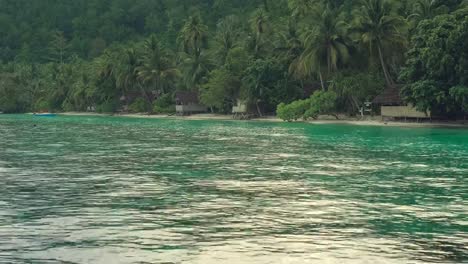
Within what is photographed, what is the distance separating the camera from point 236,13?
6934 inches

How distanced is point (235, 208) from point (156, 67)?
101m

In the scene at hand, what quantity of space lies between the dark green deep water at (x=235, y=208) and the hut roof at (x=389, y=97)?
3519 cm

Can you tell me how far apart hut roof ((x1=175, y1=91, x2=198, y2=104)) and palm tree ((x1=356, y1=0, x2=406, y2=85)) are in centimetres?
4566

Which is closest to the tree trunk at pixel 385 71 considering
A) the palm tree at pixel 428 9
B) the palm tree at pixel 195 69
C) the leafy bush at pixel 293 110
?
the palm tree at pixel 428 9

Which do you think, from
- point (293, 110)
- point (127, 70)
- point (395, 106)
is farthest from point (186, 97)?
point (395, 106)

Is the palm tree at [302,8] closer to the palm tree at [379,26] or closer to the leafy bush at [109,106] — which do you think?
the palm tree at [379,26]

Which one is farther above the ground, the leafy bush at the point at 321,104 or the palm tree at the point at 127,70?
the palm tree at the point at 127,70

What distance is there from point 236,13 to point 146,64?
63.4 metres

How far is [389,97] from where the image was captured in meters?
73.3

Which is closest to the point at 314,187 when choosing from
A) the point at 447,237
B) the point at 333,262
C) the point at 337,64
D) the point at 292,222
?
the point at 292,222

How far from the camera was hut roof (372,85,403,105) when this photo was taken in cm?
7244

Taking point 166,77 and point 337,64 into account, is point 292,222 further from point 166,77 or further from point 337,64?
point 166,77

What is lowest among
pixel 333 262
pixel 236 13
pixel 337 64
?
pixel 333 262

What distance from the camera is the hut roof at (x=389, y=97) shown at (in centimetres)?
7244
